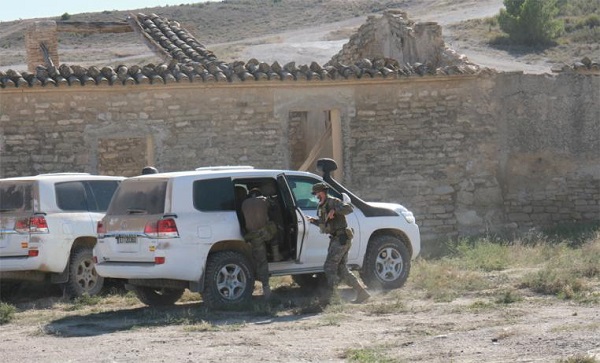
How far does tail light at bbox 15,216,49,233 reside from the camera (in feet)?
42.7

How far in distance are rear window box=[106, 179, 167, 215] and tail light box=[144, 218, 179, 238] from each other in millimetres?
186

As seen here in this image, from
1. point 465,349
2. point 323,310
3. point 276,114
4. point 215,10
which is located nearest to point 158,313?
point 323,310

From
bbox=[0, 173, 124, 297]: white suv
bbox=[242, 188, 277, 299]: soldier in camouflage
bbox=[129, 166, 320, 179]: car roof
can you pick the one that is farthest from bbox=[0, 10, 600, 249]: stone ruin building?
bbox=[242, 188, 277, 299]: soldier in camouflage

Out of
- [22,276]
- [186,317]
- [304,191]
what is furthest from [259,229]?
[22,276]

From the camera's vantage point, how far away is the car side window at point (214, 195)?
38.9 feet

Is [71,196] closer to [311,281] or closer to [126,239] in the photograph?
[126,239]

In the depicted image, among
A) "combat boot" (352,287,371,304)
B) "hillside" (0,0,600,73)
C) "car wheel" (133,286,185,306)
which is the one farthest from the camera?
"hillside" (0,0,600,73)

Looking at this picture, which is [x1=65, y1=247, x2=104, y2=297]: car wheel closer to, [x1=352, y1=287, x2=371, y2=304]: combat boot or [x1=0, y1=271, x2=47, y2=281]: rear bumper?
[x1=0, y1=271, x2=47, y2=281]: rear bumper

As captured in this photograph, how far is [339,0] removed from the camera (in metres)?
76.4

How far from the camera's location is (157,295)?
41.9 ft

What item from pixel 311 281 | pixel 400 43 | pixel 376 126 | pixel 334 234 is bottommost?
pixel 311 281

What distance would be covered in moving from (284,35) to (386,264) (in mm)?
48437

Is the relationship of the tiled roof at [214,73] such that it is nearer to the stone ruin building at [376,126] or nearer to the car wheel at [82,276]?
the stone ruin building at [376,126]

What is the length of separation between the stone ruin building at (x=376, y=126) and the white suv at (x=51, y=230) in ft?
13.9
